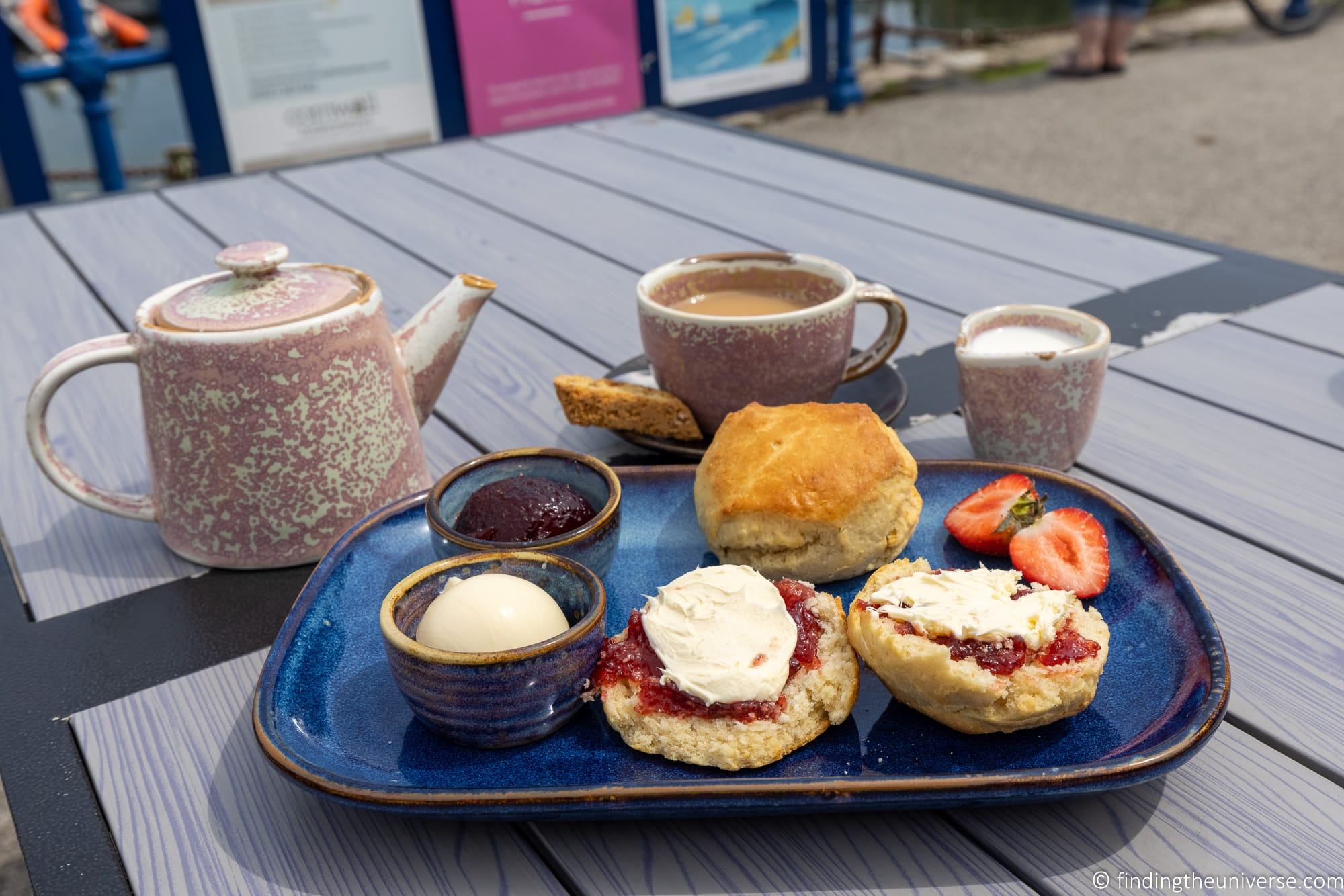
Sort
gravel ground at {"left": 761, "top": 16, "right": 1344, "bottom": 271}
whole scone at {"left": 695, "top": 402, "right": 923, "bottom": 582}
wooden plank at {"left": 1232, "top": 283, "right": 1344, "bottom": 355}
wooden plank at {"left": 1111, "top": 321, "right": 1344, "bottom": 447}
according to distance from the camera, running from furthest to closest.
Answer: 1. gravel ground at {"left": 761, "top": 16, "right": 1344, "bottom": 271}
2. wooden plank at {"left": 1232, "top": 283, "right": 1344, "bottom": 355}
3. wooden plank at {"left": 1111, "top": 321, "right": 1344, "bottom": 447}
4. whole scone at {"left": 695, "top": 402, "right": 923, "bottom": 582}

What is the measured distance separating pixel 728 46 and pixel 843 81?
0.81m

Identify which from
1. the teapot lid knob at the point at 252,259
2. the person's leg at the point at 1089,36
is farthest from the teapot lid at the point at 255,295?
the person's leg at the point at 1089,36

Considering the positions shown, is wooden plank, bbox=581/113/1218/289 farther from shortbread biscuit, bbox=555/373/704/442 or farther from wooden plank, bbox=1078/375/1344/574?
shortbread biscuit, bbox=555/373/704/442

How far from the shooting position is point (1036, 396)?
0.96 m

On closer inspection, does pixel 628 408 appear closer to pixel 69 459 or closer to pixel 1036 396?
pixel 1036 396

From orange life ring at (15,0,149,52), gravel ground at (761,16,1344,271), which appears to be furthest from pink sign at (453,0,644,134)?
orange life ring at (15,0,149,52)

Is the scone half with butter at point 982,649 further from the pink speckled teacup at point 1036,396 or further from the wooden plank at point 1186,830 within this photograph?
the pink speckled teacup at point 1036,396

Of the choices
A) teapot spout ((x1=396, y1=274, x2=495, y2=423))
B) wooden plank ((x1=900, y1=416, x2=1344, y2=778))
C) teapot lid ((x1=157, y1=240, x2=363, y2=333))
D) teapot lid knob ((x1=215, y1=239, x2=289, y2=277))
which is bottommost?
wooden plank ((x1=900, y1=416, x2=1344, y2=778))

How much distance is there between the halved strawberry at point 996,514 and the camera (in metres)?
0.84

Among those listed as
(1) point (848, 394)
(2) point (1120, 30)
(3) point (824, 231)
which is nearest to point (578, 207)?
(3) point (824, 231)

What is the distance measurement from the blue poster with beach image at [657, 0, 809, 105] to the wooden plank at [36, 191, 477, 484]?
8.60 feet

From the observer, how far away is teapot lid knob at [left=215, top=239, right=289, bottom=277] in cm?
87

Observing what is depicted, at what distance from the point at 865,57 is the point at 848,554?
590 centimetres

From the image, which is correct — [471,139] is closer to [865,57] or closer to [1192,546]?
[1192,546]
